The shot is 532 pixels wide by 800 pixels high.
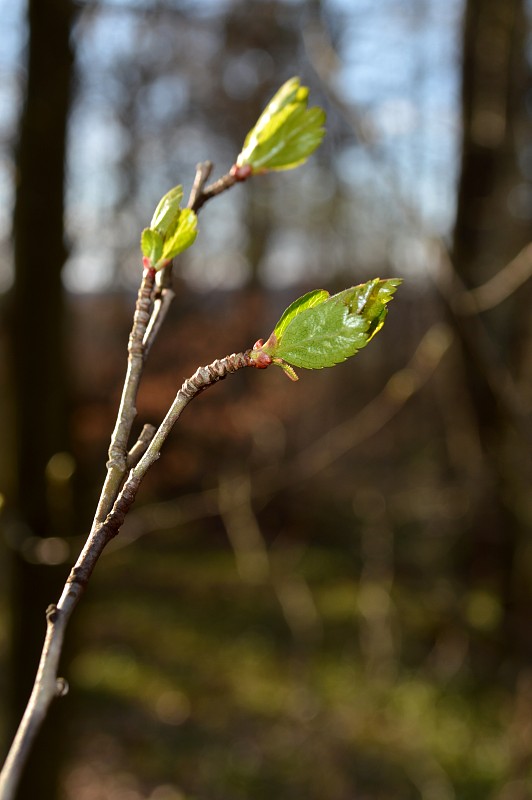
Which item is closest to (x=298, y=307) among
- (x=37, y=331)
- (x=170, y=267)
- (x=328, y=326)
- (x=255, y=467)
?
(x=328, y=326)

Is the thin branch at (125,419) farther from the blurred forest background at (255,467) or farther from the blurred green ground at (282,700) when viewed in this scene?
the blurred green ground at (282,700)

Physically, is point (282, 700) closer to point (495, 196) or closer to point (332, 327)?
point (495, 196)

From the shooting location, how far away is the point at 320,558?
24.9ft

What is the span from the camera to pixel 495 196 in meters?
4.79

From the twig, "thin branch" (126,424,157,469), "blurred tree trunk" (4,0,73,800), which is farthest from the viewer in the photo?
"blurred tree trunk" (4,0,73,800)

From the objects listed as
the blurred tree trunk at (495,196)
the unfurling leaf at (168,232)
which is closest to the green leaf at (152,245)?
the unfurling leaf at (168,232)

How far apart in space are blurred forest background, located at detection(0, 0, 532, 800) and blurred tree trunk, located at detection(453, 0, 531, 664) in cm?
2

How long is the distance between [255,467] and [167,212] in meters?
6.54

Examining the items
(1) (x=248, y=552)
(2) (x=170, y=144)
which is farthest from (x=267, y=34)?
(1) (x=248, y=552)

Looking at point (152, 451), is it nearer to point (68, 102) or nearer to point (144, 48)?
point (68, 102)

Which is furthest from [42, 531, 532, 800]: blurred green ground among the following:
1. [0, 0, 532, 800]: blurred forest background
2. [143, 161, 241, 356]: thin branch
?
[143, 161, 241, 356]: thin branch

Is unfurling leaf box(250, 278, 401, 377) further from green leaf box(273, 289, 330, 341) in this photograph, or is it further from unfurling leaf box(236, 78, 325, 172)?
unfurling leaf box(236, 78, 325, 172)

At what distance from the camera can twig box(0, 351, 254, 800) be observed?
0.84 ft

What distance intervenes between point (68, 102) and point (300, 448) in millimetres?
5712
